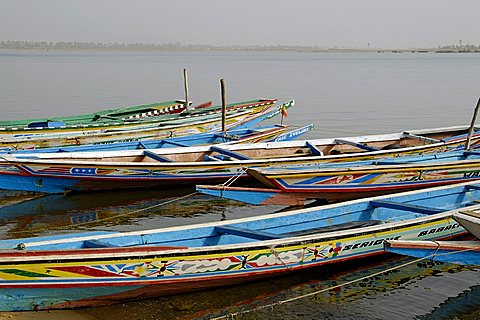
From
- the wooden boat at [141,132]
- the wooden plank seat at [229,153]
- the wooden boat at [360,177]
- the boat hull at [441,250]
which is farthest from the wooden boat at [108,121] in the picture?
the boat hull at [441,250]

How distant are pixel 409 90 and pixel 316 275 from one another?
3515cm

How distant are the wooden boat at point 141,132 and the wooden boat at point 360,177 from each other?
214 inches

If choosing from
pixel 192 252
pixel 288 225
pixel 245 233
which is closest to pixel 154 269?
pixel 192 252

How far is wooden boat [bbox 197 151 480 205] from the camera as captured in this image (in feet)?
34.2

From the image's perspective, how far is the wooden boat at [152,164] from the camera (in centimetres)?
1164

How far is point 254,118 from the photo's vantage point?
18.9 meters

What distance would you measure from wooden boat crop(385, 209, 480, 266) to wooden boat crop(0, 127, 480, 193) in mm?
4847

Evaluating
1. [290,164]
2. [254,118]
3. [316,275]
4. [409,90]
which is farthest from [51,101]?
[316,275]

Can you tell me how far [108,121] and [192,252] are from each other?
11039mm

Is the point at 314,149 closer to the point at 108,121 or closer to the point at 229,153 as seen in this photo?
the point at 229,153

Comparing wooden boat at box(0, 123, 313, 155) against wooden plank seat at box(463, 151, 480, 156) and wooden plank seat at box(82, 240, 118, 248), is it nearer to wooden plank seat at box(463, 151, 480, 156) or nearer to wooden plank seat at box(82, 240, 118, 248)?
wooden plank seat at box(463, 151, 480, 156)

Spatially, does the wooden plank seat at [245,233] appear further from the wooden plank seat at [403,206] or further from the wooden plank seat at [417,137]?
the wooden plank seat at [417,137]

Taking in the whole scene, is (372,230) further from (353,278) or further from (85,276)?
(85,276)

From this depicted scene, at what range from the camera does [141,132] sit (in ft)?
51.2
